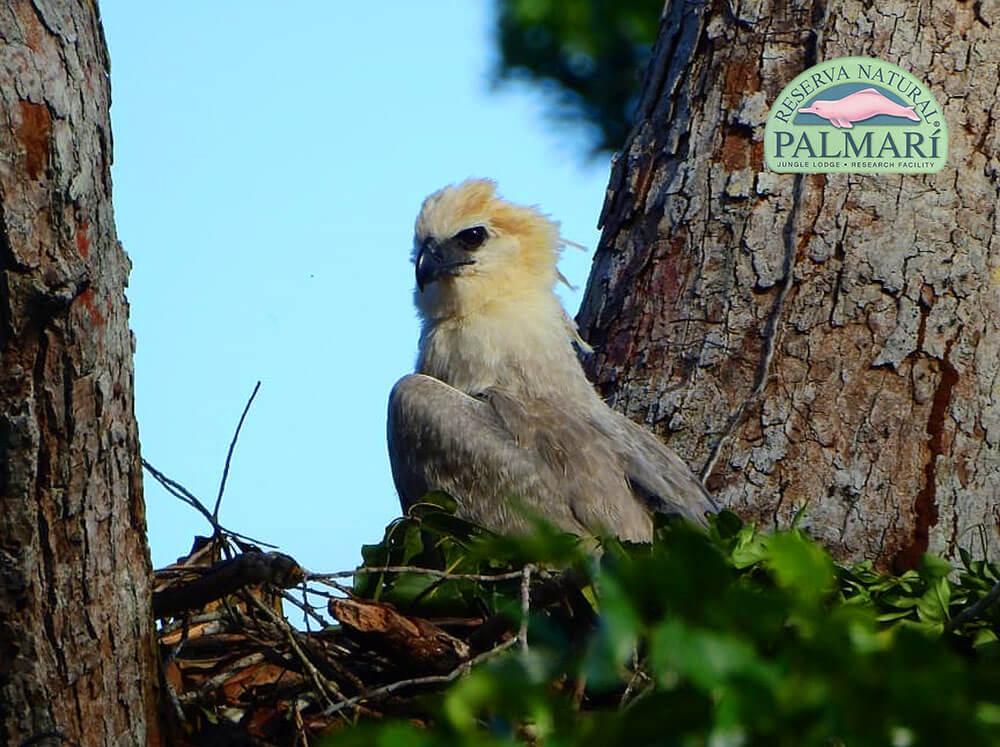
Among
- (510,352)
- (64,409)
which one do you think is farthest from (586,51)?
(64,409)

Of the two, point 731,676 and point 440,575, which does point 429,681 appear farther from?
point 731,676

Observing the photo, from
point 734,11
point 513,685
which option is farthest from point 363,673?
point 734,11

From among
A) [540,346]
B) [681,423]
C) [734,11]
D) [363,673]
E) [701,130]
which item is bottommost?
[363,673]

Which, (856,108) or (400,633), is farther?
(856,108)

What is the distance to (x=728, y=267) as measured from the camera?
6926mm

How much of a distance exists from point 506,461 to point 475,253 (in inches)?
53.7

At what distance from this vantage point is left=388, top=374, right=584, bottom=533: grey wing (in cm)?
645

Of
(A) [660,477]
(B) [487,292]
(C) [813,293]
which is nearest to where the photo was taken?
(A) [660,477]

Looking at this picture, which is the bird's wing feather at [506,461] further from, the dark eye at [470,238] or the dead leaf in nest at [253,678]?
the dead leaf in nest at [253,678]

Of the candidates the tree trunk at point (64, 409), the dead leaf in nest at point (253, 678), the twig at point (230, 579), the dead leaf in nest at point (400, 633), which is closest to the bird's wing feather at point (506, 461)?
the dead leaf in nest at point (400, 633)

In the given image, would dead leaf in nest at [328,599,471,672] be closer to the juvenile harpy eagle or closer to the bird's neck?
the juvenile harpy eagle

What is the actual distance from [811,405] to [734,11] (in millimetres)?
2024

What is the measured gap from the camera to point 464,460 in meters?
6.56

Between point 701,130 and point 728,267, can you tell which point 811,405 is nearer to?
point 728,267
